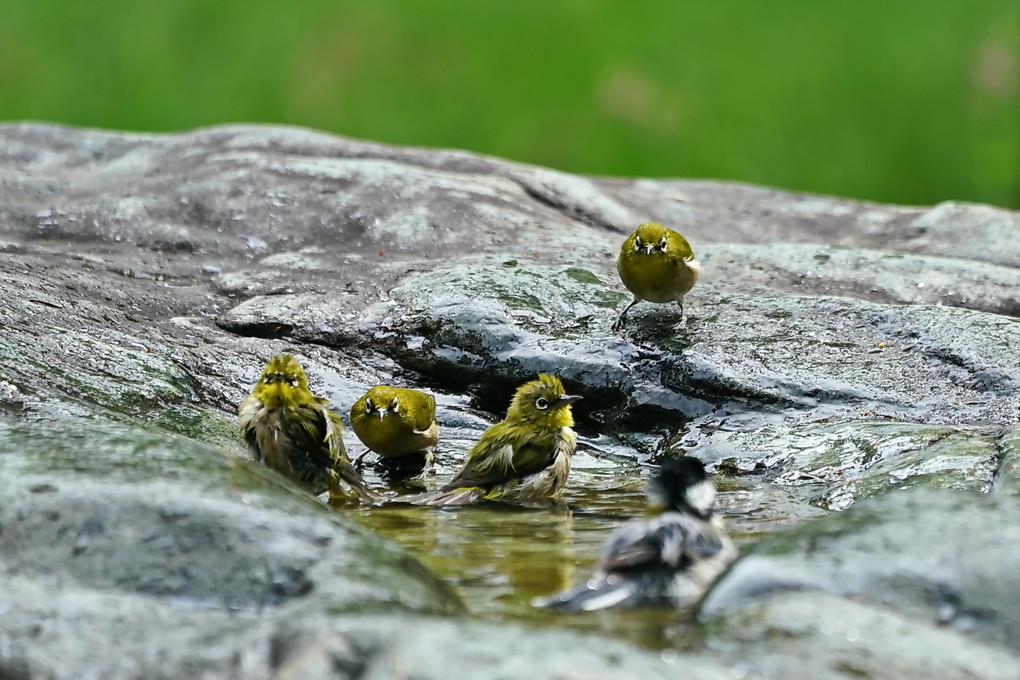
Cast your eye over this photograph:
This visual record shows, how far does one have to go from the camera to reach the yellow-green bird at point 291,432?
524cm

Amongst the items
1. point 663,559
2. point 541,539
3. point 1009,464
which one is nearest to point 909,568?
point 663,559

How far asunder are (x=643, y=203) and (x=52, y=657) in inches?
307

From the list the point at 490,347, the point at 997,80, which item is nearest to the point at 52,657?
the point at 490,347

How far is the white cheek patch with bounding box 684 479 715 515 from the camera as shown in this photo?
3650 millimetres

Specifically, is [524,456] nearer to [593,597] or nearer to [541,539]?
[541,539]

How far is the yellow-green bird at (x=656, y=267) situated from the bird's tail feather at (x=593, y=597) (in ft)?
11.7

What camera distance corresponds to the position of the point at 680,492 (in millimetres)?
3621

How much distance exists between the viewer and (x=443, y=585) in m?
3.43

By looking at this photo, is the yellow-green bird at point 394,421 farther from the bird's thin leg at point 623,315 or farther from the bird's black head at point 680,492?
the bird's black head at point 680,492

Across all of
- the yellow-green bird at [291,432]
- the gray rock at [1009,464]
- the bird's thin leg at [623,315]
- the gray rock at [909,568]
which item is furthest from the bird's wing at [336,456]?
the gray rock at [1009,464]

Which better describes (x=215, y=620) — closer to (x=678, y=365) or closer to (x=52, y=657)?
(x=52, y=657)

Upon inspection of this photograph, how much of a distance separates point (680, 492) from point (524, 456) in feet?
6.76

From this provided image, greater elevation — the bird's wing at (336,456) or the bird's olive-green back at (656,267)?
the bird's olive-green back at (656,267)

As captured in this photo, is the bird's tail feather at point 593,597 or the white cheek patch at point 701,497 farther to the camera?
the white cheek patch at point 701,497
